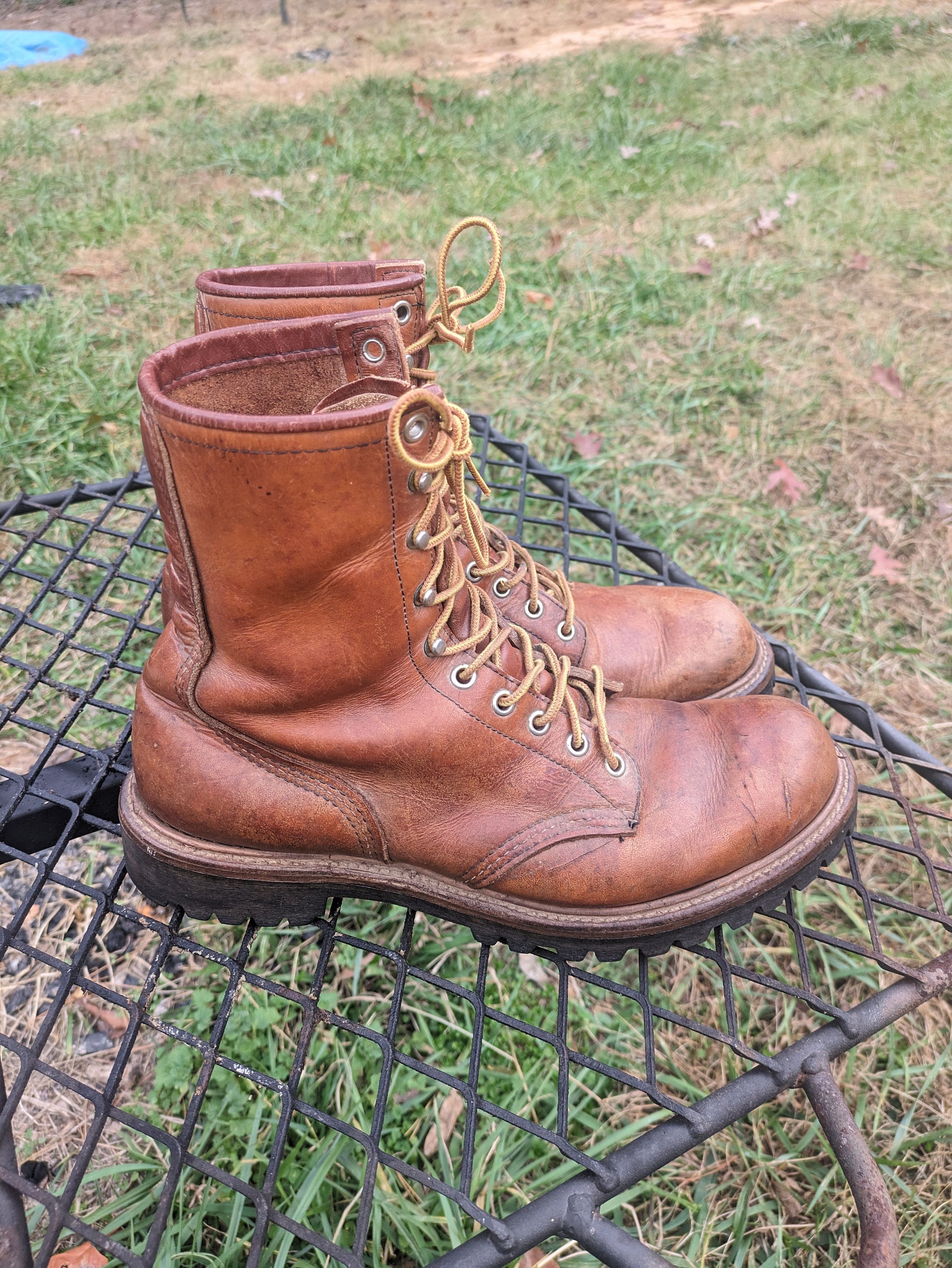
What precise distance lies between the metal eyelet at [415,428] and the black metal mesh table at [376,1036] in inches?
27.5

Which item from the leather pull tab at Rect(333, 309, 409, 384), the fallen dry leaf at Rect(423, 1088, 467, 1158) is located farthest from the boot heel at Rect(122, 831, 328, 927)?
the leather pull tab at Rect(333, 309, 409, 384)

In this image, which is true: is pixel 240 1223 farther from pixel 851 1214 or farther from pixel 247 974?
pixel 851 1214

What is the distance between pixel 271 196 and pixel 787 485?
3.31m

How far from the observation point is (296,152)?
4.76 m

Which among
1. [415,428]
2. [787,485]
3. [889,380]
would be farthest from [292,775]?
[889,380]

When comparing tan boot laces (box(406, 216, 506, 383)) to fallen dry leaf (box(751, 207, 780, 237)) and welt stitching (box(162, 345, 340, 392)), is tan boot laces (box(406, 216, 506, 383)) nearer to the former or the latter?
welt stitching (box(162, 345, 340, 392))

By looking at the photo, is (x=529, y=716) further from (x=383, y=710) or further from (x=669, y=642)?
(x=669, y=642)

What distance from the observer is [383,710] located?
972mm

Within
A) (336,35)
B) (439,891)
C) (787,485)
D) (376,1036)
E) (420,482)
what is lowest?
(787,485)

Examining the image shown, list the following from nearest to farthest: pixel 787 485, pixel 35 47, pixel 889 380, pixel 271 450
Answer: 1. pixel 271 450
2. pixel 787 485
3. pixel 889 380
4. pixel 35 47

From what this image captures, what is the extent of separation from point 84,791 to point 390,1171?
31.0 inches

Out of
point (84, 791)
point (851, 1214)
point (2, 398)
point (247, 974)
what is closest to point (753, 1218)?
point (851, 1214)

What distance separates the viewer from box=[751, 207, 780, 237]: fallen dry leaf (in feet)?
12.6

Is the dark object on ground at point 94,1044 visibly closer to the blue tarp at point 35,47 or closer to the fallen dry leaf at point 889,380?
the fallen dry leaf at point 889,380
